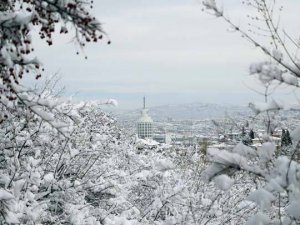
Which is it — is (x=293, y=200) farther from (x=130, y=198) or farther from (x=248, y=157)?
(x=130, y=198)

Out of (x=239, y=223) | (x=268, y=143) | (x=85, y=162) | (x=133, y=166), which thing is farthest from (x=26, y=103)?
(x=133, y=166)

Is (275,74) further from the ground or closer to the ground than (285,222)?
further from the ground

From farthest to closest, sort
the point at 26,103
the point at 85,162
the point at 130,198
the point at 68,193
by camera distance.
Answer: the point at 130,198, the point at 85,162, the point at 68,193, the point at 26,103

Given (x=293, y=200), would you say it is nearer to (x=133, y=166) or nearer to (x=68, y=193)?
(x=68, y=193)

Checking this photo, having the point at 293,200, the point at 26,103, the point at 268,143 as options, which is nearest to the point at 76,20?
the point at 26,103

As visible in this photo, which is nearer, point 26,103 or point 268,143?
point 268,143

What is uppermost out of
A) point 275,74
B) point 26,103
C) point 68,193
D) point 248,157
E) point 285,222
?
point 275,74

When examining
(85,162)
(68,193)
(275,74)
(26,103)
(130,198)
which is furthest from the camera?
(130,198)

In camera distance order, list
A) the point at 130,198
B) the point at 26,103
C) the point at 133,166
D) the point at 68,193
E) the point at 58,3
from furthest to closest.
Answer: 1. the point at 133,166
2. the point at 130,198
3. the point at 68,193
4. the point at 26,103
5. the point at 58,3

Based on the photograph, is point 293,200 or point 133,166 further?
point 133,166
